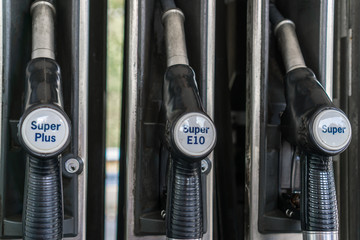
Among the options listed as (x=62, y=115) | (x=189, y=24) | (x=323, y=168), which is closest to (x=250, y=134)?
(x=323, y=168)

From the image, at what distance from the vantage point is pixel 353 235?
1194 millimetres

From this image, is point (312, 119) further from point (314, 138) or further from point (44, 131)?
point (44, 131)

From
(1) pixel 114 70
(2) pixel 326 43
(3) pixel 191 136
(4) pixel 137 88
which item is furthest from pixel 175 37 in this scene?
(1) pixel 114 70

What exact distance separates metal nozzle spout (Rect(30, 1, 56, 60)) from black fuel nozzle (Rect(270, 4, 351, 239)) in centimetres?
48

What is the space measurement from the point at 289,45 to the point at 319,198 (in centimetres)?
33

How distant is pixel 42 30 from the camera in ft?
2.99

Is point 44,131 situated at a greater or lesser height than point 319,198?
greater

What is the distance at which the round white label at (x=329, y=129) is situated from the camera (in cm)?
86

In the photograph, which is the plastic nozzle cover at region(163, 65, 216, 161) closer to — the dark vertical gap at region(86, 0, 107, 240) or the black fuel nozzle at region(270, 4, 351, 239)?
the black fuel nozzle at region(270, 4, 351, 239)

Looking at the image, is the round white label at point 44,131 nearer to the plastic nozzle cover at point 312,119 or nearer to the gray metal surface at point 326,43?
the plastic nozzle cover at point 312,119

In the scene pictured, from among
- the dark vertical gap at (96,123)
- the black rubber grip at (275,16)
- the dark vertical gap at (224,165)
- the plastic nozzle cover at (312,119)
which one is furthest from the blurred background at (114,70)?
the plastic nozzle cover at (312,119)

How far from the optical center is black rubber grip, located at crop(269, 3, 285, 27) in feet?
3.46

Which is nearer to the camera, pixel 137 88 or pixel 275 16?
pixel 137 88

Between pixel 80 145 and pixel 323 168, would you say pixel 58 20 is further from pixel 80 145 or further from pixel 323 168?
pixel 323 168
